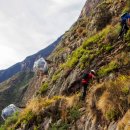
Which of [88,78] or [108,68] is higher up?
[88,78]

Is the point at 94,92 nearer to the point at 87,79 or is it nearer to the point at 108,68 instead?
the point at 87,79

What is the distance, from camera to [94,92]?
1702 cm

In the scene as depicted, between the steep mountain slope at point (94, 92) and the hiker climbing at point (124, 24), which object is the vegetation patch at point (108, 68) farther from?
the hiker climbing at point (124, 24)

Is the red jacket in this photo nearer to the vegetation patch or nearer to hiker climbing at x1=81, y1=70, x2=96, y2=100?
hiker climbing at x1=81, y1=70, x2=96, y2=100

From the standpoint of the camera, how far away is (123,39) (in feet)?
72.6

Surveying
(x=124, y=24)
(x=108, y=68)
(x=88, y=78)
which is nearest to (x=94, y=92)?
(x=88, y=78)

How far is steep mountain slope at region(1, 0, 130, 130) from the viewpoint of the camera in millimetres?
15102

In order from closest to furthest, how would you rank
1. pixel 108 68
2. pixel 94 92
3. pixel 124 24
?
1. pixel 94 92
2. pixel 108 68
3. pixel 124 24

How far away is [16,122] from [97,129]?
8569 mm

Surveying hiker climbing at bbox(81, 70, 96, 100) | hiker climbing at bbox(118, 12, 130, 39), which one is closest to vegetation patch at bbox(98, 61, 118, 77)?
hiker climbing at bbox(81, 70, 96, 100)

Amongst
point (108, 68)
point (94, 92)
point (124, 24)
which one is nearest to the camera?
point (94, 92)

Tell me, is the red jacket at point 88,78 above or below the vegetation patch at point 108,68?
above

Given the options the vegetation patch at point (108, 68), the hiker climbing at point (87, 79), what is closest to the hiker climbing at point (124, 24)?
the vegetation patch at point (108, 68)

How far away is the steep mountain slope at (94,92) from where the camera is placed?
15.1 meters
